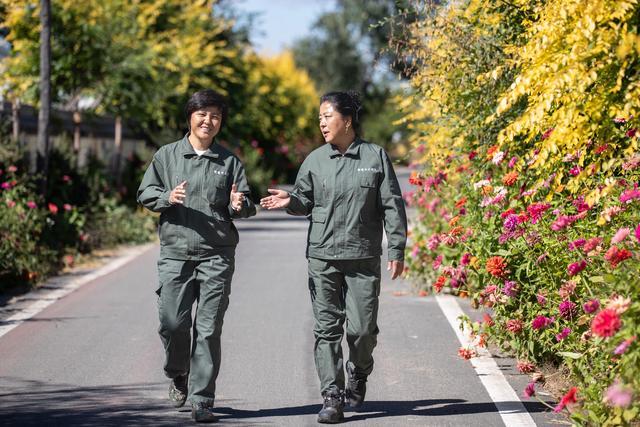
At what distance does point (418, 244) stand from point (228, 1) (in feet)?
76.5

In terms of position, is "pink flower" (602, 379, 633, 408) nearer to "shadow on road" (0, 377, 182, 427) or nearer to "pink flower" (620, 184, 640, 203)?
"pink flower" (620, 184, 640, 203)

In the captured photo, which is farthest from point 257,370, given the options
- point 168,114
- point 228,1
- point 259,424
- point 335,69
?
point 335,69

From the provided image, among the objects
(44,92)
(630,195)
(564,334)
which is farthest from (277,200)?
(44,92)

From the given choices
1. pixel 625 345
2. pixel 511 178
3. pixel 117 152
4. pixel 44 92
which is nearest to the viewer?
pixel 625 345

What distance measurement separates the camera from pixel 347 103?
6434mm

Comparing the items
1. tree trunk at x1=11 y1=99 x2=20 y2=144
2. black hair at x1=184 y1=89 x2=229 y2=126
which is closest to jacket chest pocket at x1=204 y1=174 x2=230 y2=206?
black hair at x1=184 y1=89 x2=229 y2=126

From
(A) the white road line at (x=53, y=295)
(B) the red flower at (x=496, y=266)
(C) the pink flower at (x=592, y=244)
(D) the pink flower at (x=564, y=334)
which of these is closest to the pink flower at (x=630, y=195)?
(C) the pink flower at (x=592, y=244)

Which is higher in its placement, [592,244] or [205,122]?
[205,122]

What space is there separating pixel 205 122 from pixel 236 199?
500mm

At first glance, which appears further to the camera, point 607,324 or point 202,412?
point 202,412

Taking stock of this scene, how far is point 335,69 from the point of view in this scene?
71.4m

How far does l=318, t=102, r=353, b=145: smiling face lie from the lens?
6398mm

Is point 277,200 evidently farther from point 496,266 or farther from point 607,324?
point 607,324

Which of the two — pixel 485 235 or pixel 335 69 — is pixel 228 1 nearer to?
pixel 485 235
